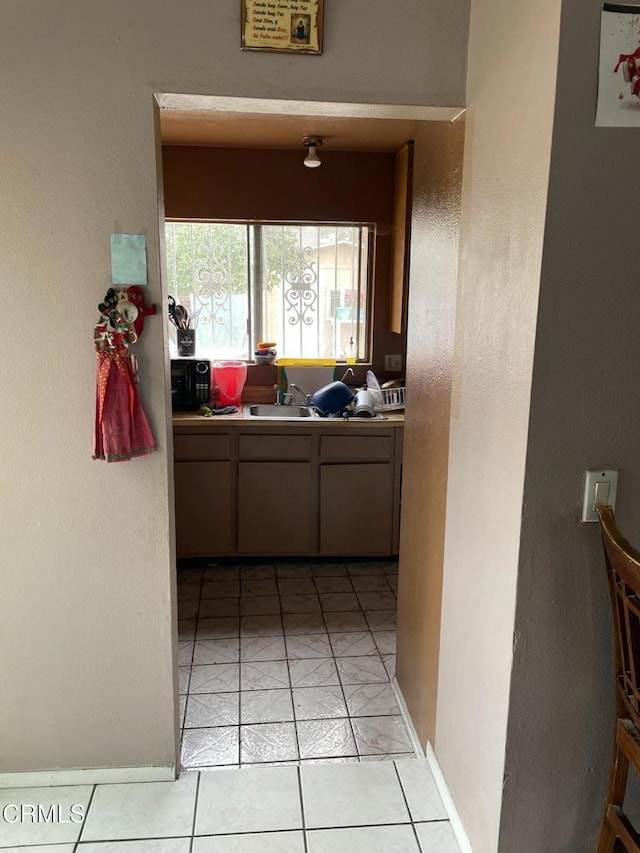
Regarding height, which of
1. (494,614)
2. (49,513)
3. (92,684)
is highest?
(49,513)

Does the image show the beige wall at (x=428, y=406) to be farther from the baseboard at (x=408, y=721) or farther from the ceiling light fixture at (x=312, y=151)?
the ceiling light fixture at (x=312, y=151)

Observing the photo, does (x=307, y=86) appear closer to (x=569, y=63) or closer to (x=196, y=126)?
(x=569, y=63)

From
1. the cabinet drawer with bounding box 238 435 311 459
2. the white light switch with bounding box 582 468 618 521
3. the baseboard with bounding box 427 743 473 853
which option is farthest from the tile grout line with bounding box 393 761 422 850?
the cabinet drawer with bounding box 238 435 311 459

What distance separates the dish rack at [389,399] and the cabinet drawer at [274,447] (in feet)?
1.69

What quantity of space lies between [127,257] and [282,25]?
70cm

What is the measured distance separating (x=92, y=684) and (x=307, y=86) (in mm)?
1778

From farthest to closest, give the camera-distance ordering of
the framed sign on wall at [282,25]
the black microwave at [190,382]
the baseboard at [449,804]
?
the black microwave at [190,382], the baseboard at [449,804], the framed sign on wall at [282,25]

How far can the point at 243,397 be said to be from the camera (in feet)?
13.4

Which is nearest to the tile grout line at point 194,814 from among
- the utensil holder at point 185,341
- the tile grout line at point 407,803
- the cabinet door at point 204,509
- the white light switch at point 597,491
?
the tile grout line at point 407,803

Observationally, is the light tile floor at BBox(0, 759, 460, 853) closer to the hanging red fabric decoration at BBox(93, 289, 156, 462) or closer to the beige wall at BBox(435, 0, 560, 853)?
the beige wall at BBox(435, 0, 560, 853)

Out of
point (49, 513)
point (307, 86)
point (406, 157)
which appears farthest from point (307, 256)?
point (49, 513)

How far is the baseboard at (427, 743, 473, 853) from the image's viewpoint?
5.79 feet

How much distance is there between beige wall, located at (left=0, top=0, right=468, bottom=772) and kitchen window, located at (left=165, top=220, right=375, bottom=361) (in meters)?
A: 2.20

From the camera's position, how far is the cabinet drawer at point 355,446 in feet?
11.8
